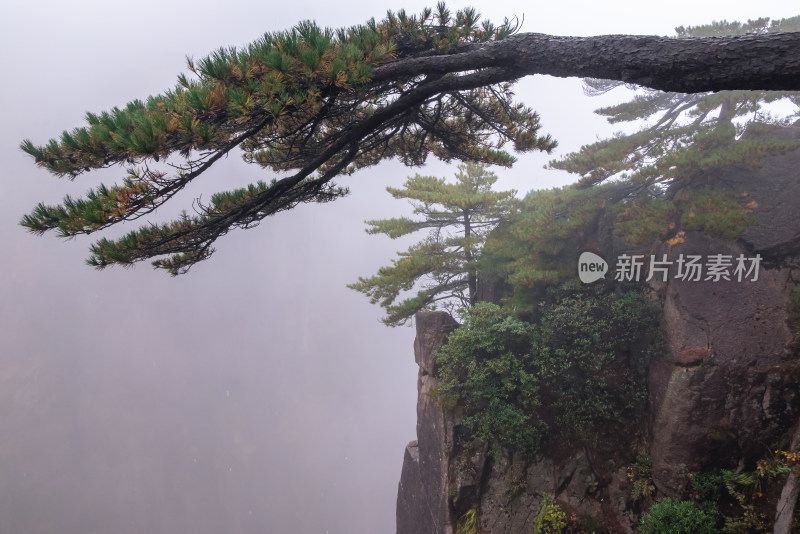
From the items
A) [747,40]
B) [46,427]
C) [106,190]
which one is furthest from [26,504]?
[747,40]

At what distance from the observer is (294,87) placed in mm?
2379

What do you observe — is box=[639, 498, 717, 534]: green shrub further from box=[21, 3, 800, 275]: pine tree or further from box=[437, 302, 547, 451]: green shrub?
box=[21, 3, 800, 275]: pine tree

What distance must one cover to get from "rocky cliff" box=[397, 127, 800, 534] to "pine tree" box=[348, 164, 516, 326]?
2617 mm

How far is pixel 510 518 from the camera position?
20.0 feet

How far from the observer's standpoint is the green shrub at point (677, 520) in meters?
4.32
